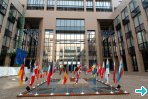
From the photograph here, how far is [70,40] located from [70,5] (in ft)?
48.3

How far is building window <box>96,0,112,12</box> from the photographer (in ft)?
179

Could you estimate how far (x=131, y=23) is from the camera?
36000mm

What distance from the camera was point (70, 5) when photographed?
54562 mm

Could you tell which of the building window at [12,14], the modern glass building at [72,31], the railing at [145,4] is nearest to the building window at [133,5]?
the modern glass building at [72,31]

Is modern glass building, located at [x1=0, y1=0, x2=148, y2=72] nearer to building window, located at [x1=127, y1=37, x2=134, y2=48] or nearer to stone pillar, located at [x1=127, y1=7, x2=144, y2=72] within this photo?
building window, located at [x1=127, y1=37, x2=134, y2=48]

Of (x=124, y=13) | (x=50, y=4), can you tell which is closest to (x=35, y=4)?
(x=50, y=4)

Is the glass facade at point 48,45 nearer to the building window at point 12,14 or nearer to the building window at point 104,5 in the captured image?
the building window at point 12,14

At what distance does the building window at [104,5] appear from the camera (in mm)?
54594

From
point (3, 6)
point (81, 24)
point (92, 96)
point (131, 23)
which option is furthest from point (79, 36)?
point (92, 96)

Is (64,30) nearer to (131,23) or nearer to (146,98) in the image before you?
(131,23)

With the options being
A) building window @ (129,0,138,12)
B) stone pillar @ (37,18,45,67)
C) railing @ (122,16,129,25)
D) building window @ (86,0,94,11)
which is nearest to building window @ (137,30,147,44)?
railing @ (122,16,129,25)

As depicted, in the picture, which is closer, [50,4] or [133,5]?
[133,5]

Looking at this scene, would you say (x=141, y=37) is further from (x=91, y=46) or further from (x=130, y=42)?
(x=91, y=46)

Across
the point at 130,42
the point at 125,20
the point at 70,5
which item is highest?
the point at 70,5
